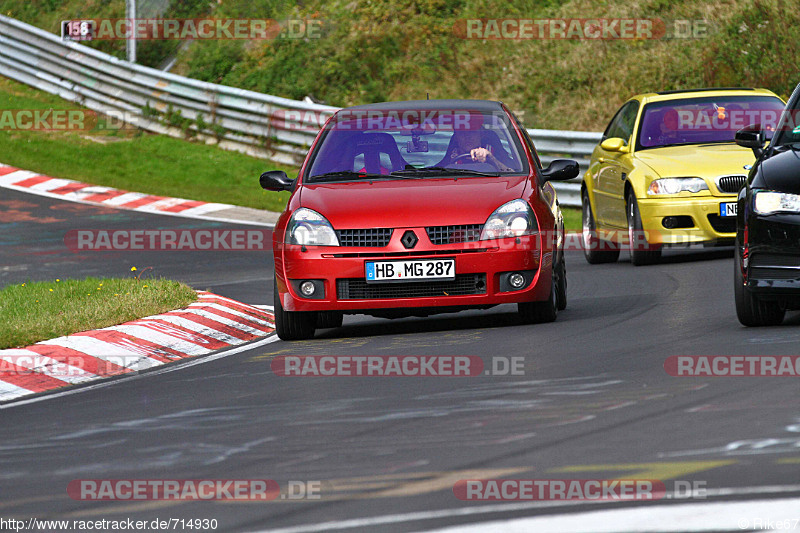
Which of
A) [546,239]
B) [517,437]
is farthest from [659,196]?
[517,437]

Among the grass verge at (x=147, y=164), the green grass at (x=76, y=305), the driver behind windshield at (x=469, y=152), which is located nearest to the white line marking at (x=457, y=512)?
the green grass at (x=76, y=305)

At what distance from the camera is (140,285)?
11406 millimetres

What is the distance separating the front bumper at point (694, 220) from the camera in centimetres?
1365

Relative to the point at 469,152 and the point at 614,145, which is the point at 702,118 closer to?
the point at 614,145

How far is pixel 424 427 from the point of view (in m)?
6.07

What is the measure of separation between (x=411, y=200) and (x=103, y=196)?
1171 centimetres

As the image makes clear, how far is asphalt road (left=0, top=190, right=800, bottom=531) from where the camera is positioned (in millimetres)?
4863
